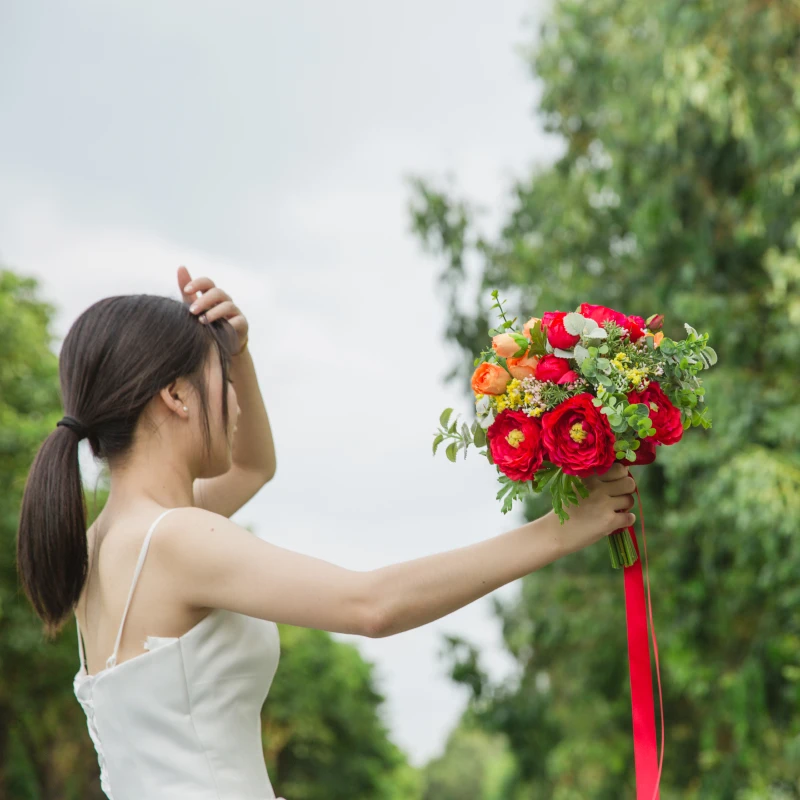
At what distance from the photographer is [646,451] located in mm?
2363

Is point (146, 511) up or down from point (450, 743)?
down

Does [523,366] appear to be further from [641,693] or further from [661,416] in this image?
[641,693]

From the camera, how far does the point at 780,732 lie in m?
10.2

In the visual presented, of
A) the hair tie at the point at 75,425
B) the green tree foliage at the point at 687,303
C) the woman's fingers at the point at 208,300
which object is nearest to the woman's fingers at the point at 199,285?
the woman's fingers at the point at 208,300

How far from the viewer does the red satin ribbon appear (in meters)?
2.29

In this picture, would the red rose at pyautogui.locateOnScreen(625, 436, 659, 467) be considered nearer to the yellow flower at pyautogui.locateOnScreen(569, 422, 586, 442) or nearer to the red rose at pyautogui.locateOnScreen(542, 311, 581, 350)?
the yellow flower at pyautogui.locateOnScreen(569, 422, 586, 442)

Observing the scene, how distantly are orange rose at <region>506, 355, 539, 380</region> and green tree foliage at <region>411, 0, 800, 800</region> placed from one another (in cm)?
653

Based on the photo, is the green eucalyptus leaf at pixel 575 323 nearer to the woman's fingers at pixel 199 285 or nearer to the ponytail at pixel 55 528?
the woman's fingers at pixel 199 285

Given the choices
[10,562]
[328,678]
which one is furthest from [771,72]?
[328,678]

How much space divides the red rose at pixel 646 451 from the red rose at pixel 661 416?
13 millimetres

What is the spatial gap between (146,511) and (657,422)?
111cm

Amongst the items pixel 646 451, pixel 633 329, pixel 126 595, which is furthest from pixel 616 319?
pixel 126 595

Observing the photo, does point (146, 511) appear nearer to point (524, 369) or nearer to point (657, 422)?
point (524, 369)

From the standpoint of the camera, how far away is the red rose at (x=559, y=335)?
2359 mm
